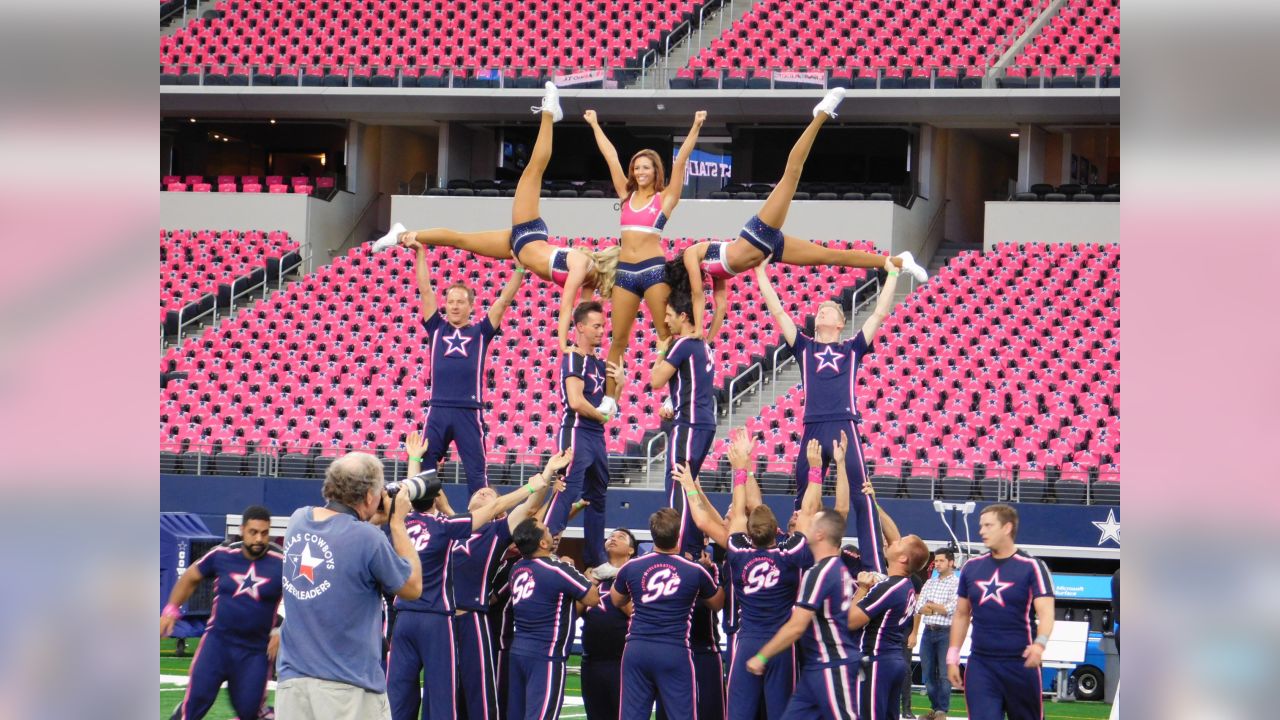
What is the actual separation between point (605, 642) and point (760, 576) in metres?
1.56

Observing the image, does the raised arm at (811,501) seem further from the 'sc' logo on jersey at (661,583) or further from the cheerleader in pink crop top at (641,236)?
Result: the cheerleader in pink crop top at (641,236)

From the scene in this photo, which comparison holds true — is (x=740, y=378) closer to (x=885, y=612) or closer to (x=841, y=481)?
(x=841, y=481)

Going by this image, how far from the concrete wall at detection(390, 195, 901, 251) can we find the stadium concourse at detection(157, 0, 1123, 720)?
0.25 feet

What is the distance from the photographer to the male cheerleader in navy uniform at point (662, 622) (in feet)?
26.1

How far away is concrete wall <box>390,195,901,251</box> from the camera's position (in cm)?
2709

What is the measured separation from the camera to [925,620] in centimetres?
1308

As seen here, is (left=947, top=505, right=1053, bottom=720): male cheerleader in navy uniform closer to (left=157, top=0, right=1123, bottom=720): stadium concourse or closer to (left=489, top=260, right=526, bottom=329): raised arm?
(left=157, top=0, right=1123, bottom=720): stadium concourse

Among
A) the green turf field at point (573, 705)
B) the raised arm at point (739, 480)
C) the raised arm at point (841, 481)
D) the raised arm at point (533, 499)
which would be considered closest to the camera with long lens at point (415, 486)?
the raised arm at point (533, 499)

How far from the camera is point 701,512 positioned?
8562 mm

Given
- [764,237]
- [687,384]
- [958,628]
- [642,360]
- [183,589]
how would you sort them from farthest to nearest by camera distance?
[642,360] < [687,384] < [764,237] < [958,628] < [183,589]

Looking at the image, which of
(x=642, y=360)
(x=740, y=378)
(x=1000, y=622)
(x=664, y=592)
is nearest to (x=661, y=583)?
(x=664, y=592)
